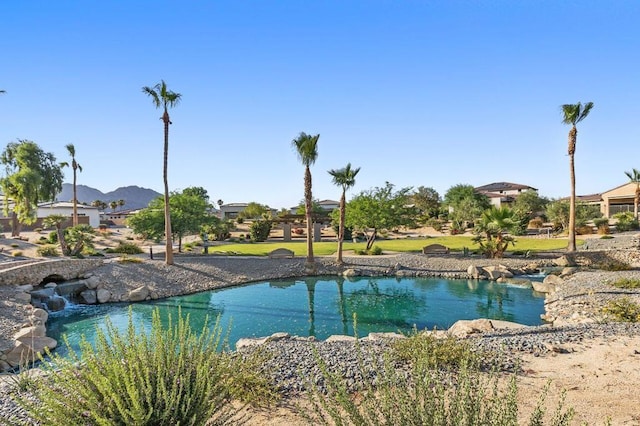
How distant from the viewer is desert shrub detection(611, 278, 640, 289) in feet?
55.9

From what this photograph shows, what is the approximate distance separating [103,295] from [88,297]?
0.67 meters

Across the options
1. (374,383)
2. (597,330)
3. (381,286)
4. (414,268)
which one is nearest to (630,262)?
(414,268)

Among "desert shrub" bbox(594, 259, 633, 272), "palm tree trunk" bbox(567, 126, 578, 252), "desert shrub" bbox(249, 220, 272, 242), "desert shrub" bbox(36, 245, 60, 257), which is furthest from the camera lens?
"desert shrub" bbox(249, 220, 272, 242)

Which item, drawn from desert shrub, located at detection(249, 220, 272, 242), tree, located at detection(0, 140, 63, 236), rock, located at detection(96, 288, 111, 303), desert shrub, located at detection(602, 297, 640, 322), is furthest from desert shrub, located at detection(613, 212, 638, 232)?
tree, located at detection(0, 140, 63, 236)

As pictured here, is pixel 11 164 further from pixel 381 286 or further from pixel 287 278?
pixel 381 286

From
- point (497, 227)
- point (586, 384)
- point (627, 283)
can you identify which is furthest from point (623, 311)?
point (497, 227)

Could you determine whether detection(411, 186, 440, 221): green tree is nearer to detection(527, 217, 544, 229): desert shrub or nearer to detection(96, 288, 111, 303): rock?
detection(527, 217, 544, 229): desert shrub

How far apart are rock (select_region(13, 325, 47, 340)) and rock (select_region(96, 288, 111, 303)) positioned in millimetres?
5949

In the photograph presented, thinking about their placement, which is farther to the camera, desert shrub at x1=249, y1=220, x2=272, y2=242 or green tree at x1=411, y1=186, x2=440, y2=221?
green tree at x1=411, y1=186, x2=440, y2=221

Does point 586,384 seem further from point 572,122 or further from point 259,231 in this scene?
point 259,231

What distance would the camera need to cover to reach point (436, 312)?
56.3 ft

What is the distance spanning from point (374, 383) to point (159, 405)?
11.9 ft

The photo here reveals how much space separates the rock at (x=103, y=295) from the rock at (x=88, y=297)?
0.16 meters

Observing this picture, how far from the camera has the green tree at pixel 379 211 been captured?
31719mm
